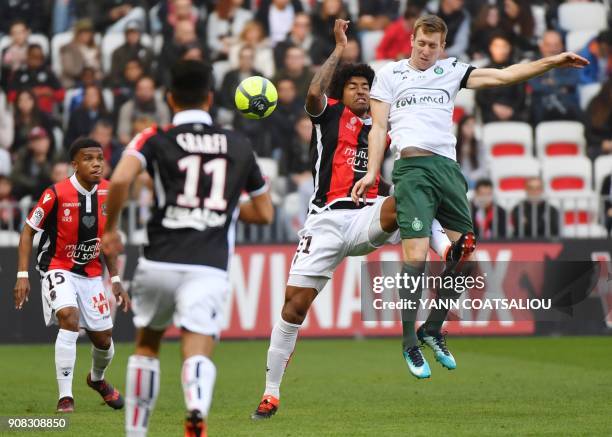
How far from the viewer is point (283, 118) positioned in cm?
2073

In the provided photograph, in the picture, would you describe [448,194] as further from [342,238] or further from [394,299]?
[394,299]

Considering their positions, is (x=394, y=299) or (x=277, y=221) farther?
(x=277, y=221)

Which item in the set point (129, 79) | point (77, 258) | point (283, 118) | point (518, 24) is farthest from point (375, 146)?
point (518, 24)

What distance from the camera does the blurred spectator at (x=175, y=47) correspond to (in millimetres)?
21625

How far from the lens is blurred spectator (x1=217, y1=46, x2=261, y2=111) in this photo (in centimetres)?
2091

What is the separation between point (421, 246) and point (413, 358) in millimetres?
893

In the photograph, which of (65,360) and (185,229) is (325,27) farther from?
(185,229)

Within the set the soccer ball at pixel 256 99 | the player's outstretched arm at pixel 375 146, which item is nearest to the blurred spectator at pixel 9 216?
the soccer ball at pixel 256 99

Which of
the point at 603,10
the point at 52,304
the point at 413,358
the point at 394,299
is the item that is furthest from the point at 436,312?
the point at 603,10

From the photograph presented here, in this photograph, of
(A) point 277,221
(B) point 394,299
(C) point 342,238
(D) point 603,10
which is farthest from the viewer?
(D) point 603,10

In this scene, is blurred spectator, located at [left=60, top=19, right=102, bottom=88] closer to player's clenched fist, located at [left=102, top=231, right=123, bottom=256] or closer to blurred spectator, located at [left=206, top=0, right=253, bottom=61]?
blurred spectator, located at [left=206, top=0, right=253, bottom=61]

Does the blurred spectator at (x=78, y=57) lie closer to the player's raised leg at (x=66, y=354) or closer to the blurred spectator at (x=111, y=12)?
the blurred spectator at (x=111, y=12)

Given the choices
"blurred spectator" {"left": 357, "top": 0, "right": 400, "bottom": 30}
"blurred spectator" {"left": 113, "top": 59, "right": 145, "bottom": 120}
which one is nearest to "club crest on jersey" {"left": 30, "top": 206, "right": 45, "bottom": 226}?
"blurred spectator" {"left": 113, "top": 59, "right": 145, "bottom": 120}

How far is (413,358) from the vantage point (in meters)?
10.5
